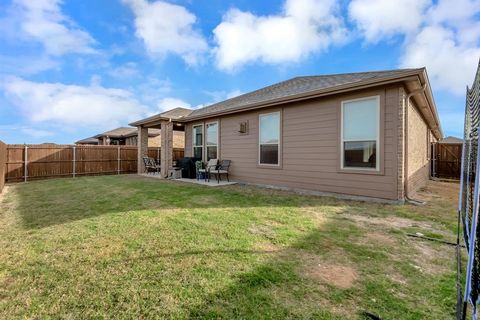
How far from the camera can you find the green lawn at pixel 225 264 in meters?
1.91

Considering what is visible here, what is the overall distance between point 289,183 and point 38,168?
1192cm

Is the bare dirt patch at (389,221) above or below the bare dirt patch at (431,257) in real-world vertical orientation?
above

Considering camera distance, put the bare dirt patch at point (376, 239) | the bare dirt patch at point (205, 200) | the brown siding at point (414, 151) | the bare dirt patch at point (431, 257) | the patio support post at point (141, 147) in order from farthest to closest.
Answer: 1. the patio support post at point (141, 147)
2. the brown siding at point (414, 151)
3. the bare dirt patch at point (205, 200)
4. the bare dirt patch at point (376, 239)
5. the bare dirt patch at point (431, 257)

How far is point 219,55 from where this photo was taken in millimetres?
12609

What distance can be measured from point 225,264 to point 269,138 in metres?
6.05

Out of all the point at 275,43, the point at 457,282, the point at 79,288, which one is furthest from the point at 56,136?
the point at 457,282

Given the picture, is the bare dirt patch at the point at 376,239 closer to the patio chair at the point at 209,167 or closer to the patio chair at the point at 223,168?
the patio chair at the point at 223,168

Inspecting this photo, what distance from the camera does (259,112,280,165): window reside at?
7.99 meters

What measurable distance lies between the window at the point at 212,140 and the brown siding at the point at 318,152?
5.39 feet

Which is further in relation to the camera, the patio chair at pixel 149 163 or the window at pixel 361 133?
the patio chair at pixel 149 163

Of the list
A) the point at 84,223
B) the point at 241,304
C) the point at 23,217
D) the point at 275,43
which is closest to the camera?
the point at 241,304

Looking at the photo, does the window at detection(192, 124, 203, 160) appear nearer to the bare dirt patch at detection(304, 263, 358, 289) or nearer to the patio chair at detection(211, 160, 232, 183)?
the patio chair at detection(211, 160, 232, 183)

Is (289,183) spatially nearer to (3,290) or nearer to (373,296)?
(373,296)

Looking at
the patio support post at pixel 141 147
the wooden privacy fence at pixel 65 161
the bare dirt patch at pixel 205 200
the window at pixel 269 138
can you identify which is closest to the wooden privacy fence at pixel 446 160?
the window at pixel 269 138
